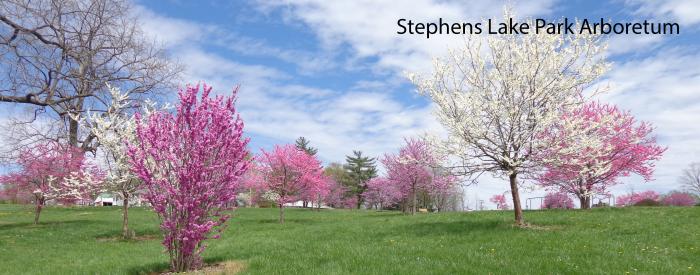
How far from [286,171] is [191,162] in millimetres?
17623

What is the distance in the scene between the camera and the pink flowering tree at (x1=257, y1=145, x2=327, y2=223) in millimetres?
26391

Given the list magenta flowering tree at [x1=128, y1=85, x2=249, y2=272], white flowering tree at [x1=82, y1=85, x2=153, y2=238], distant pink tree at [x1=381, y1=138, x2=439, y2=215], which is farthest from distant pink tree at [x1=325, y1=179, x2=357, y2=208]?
magenta flowering tree at [x1=128, y1=85, x2=249, y2=272]

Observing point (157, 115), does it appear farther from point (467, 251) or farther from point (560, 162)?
point (560, 162)

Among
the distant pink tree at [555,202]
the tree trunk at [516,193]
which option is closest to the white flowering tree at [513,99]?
the tree trunk at [516,193]

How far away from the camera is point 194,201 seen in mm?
9086

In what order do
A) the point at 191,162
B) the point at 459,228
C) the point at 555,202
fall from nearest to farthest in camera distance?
1. the point at 191,162
2. the point at 459,228
3. the point at 555,202

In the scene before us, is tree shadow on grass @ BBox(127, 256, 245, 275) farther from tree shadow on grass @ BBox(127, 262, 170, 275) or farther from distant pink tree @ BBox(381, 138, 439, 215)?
distant pink tree @ BBox(381, 138, 439, 215)

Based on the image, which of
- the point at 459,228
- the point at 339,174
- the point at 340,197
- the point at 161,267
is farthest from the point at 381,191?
the point at 161,267

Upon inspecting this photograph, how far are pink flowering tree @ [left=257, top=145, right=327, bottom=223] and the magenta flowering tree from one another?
16.4 metres

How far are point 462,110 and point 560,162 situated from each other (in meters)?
3.24

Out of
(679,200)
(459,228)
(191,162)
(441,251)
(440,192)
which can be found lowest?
(441,251)

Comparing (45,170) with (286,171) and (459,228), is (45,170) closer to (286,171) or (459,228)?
(286,171)

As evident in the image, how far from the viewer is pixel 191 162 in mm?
9023

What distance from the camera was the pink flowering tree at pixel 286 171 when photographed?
26391mm
